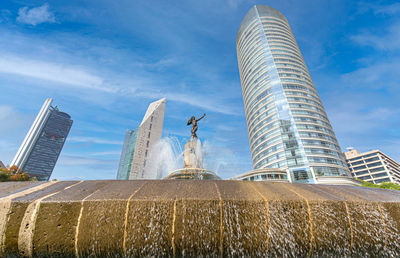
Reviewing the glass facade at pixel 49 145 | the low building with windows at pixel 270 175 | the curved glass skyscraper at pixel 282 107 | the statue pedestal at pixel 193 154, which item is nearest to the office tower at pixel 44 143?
the glass facade at pixel 49 145

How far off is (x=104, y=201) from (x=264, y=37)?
87.4m

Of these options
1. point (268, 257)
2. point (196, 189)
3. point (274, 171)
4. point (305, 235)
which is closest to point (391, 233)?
point (305, 235)

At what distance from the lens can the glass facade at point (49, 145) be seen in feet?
393

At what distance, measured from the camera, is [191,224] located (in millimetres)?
3105

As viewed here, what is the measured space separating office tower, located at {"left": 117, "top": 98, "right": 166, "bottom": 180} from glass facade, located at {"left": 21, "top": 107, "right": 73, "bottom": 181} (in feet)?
266

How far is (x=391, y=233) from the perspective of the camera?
3381mm

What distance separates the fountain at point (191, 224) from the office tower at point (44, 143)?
15293 cm

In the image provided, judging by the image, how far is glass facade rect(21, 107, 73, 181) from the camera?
119812mm

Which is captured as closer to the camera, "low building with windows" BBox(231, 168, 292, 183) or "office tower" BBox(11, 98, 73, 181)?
"low building with windows" BBox(231, 168, 292, 183)

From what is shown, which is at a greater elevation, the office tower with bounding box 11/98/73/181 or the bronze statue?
the office tower with bounding box 11/98/73/181

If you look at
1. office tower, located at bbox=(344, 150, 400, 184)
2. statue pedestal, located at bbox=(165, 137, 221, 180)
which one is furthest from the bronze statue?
office tower, located at bbox=(344, 150, 400, 184)

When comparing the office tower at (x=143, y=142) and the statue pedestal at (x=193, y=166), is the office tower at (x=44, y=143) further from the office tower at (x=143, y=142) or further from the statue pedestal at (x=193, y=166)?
the statue pedestal at (x=193, y=166)

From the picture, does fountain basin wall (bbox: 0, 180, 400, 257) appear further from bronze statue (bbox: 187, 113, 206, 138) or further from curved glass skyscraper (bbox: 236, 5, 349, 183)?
curved glass skyscraper (bbox: 236, 5, 349, 183)

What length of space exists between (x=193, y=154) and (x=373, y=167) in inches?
3791
